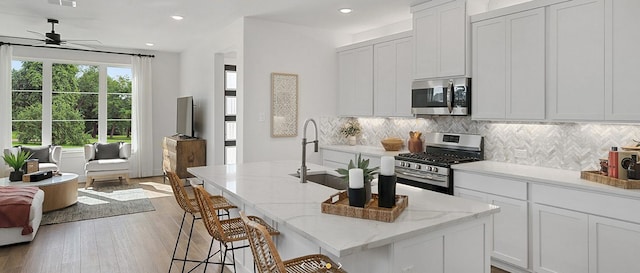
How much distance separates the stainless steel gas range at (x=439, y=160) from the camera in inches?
144

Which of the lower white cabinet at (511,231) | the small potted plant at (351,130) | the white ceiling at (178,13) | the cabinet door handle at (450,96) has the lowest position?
the lower white cabinet at (511,231)

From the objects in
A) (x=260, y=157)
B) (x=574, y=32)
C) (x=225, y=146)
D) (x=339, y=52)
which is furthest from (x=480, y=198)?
(x=225, y=146)

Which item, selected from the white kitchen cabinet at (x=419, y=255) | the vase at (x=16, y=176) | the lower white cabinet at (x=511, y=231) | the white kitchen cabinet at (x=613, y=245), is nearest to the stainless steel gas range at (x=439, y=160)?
the lower white cabinet at (x=511, y=231)

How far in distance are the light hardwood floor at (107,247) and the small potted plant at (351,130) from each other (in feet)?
7.89

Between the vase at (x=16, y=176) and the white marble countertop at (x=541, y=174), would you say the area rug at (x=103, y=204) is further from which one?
the white marble countertop at (x=541, y=174)

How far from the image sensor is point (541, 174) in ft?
10.1

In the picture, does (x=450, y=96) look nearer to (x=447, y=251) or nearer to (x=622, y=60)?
(x=622, y=60)

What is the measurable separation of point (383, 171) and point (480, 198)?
1866mm

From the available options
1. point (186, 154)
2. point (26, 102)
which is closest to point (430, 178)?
point (186, 154)

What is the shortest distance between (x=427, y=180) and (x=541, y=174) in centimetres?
102

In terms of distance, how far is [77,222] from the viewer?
4633mm

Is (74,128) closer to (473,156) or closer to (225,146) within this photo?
(225,146)

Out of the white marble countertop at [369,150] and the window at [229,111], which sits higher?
the window at [229,111]

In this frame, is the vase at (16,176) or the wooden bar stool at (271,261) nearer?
the wooden bar stool at (271,261)
